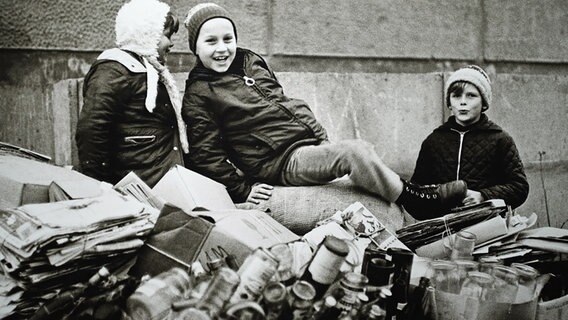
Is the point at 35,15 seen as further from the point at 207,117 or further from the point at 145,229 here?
the point at 145,229

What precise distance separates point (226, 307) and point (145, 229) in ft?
2.14

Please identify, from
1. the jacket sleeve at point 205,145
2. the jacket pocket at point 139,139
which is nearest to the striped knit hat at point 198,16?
the jacket sleeve at point 205,145

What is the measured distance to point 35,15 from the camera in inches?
128

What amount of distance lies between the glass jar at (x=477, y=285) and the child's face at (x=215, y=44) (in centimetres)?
172

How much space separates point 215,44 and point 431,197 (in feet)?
4.99

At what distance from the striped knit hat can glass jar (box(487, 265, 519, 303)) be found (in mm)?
1935

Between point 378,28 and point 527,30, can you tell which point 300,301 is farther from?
point 527,30

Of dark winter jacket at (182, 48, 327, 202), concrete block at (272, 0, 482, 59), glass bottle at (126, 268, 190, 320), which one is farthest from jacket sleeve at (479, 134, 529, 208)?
glass bottle at (126, 268, 190, 320)

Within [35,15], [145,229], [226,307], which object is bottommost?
[226,307]

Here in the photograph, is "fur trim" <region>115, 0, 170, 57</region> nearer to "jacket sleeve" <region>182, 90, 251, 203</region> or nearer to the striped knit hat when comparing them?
the striped knit hat

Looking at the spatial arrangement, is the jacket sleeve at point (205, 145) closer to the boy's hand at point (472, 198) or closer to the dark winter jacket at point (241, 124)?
the dark winter jacket at point (241, 124)

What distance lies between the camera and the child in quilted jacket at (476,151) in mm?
3539

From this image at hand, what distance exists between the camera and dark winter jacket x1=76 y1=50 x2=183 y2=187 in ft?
9.78

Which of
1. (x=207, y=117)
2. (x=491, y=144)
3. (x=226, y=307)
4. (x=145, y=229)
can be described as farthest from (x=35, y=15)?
(x=491, y=144)
